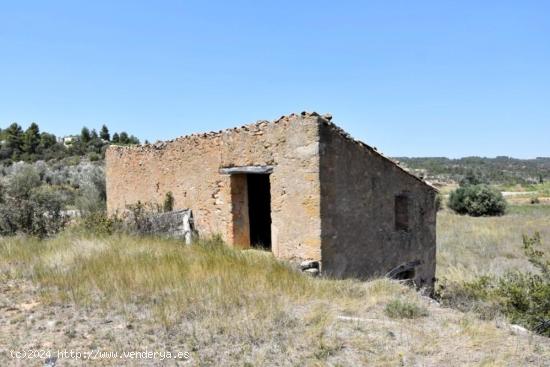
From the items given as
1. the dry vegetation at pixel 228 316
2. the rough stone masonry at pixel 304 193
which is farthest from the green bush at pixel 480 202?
the dry vegetation at pixel 228 316

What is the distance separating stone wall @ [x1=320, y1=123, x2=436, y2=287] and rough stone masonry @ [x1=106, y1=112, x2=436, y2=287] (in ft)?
0.06

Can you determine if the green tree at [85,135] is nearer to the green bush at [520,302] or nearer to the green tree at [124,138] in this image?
the green tree at [124,138]

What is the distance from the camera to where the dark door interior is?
11.1m

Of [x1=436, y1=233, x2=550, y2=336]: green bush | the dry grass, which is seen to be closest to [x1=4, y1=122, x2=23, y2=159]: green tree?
the dry grass

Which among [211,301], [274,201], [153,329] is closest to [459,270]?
[274,201]

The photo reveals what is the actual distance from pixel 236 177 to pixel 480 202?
26.8 m

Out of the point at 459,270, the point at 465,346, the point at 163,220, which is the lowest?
the point at 459,270

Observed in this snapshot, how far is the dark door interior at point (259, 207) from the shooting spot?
11086mm

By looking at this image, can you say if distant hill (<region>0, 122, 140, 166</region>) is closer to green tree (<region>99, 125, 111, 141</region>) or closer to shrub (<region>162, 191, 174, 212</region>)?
green tree (<region>99, 125, 111, 141</region>)

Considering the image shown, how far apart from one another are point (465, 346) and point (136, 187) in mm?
9288

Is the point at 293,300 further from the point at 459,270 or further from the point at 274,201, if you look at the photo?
the point at 459,270

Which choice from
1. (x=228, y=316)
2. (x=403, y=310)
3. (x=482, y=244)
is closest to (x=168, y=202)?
(x=228, y=316)

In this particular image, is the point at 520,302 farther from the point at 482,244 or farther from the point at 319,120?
the point at 482,244

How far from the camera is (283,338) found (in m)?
4.61
